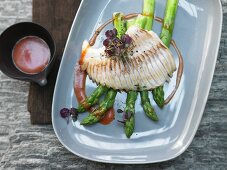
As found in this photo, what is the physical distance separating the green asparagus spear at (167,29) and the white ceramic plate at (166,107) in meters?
0.05

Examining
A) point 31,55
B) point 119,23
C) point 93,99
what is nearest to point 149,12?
point 119,23

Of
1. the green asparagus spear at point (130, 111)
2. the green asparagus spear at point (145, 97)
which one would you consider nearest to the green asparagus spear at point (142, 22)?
the green asparagus spear at point (145, 97)

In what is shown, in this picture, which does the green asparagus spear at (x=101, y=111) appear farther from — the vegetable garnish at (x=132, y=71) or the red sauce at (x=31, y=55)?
the red sauce at (x=31, y=55)

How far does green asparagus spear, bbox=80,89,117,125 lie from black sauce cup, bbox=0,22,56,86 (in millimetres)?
330

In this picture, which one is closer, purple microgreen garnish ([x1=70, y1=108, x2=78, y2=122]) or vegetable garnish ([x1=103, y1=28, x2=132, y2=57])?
vegetable garnish ([x1=103, y1=28, x2=132, y2=57])

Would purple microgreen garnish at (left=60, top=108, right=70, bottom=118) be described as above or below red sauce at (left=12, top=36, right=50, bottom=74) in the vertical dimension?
below

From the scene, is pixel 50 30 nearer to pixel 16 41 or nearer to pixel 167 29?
pixel 16 41

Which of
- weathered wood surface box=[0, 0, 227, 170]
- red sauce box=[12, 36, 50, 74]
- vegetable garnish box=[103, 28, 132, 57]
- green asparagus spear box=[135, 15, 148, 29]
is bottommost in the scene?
weathered wood surface box=[0, 0, 227, 170]

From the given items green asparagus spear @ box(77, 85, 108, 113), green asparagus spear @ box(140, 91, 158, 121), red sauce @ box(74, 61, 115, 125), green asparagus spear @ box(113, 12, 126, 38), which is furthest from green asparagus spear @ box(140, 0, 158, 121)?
red sauce @ box(74, 61, 115, 125)

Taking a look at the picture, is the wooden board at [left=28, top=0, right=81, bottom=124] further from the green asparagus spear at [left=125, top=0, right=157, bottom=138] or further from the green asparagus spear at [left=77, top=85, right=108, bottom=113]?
the green asparagus spear at [left=125, top=0, right=157, bottom=138]

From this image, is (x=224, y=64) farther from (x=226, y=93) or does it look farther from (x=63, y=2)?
(x=63, y=2)

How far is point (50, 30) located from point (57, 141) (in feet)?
2.22

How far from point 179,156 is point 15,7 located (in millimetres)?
1401

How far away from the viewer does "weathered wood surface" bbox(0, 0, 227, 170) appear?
2.59m
